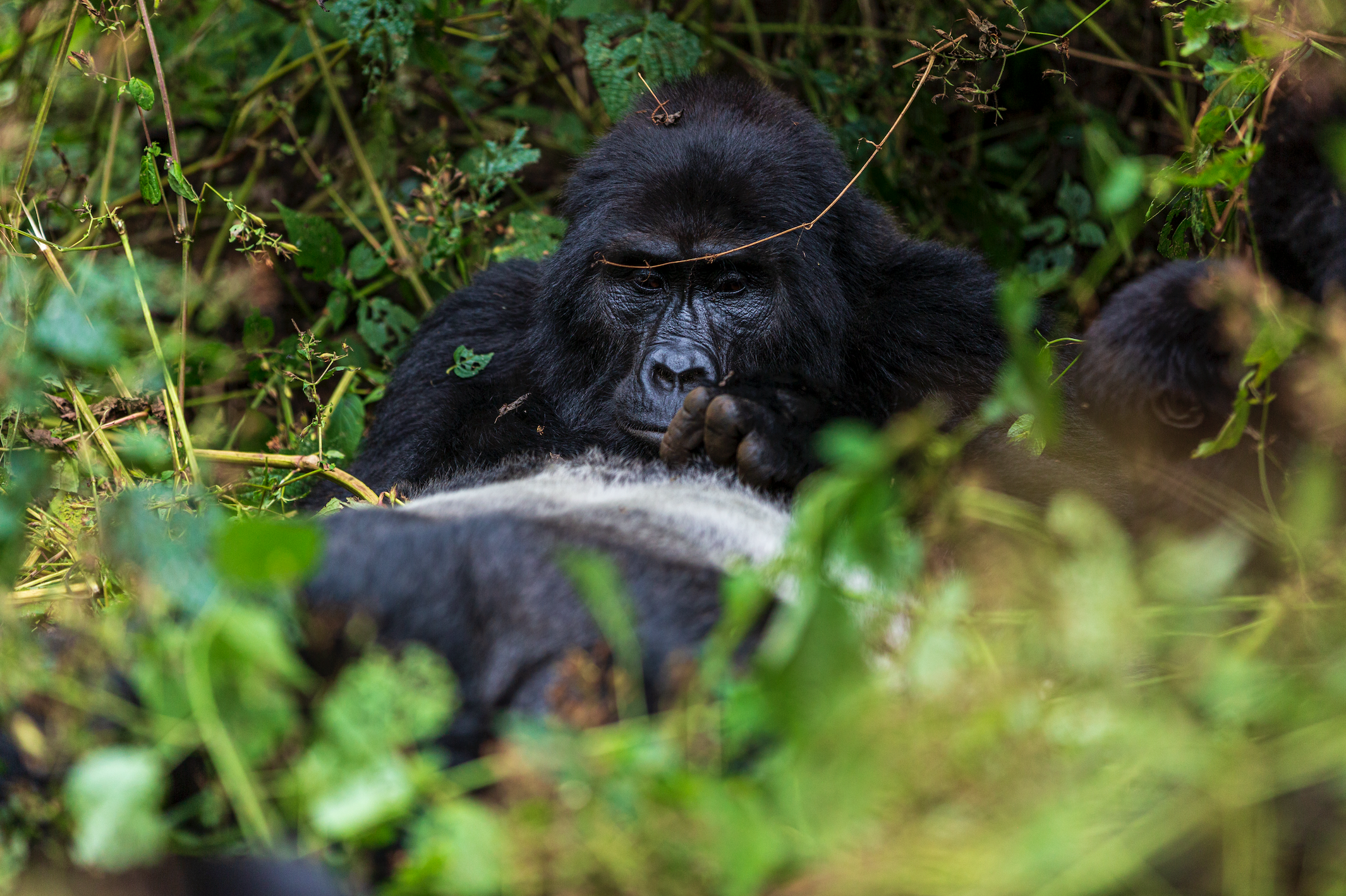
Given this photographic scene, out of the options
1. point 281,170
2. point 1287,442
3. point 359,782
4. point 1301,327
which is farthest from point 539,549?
point 281,170

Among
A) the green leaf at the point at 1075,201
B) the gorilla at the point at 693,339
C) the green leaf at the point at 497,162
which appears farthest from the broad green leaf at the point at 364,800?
the green leaf at the point at 1075,201

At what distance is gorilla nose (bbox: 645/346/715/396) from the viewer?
2592mm

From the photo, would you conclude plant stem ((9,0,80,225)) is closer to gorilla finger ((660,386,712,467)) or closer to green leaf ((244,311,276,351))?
green leaf ((244,311,276,351))

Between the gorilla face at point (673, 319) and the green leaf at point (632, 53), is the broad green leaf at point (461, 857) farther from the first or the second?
the green leaf at point (632, 53)

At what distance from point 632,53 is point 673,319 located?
0.92 m

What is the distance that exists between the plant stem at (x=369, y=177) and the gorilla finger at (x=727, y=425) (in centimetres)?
160

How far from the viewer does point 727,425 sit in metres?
2.14

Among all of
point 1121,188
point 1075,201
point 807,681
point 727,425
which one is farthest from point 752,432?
point 1075,201

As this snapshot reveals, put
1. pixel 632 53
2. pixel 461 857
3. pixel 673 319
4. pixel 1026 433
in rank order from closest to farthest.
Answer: pixel 461 857 → pixel 1026 433 → pixel 673 319 → pixel 632 53

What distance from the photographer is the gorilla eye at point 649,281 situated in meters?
2.76

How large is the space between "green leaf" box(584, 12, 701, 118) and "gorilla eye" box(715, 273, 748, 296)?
2.15 feet

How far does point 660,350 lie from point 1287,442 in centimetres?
127

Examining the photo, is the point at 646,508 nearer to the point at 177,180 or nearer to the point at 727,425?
the point at 727,425

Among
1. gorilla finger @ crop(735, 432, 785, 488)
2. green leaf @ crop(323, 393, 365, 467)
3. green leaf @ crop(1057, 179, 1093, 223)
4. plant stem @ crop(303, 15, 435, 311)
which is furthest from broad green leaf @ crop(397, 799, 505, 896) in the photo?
green leaf @ crop(1057, 179, 1093, 223)
